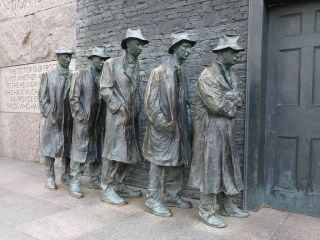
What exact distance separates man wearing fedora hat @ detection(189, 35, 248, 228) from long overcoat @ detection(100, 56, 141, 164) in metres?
1.01

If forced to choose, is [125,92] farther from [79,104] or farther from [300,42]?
[300,42]

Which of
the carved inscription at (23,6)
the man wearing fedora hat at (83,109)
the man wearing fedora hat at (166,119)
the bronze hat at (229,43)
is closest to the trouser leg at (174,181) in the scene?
the man wearing fedora hat at (166,119)

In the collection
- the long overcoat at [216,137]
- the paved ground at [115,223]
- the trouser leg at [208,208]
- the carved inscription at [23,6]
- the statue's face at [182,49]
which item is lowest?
the paved ground at [115,223]

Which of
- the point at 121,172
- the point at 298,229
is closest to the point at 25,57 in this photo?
the point at 121,172

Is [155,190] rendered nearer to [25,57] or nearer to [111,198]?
[111,198]

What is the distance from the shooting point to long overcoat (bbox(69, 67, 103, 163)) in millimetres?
5047

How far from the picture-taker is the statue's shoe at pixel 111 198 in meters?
4.67

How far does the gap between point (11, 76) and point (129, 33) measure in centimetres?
516

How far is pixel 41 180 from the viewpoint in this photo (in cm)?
611

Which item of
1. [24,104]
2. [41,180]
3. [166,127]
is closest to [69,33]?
[24,104]

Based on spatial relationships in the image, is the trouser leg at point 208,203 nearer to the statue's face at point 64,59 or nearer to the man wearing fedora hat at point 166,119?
the man wearing fedora hat at point 166,119

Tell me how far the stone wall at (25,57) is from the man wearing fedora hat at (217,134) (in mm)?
3912

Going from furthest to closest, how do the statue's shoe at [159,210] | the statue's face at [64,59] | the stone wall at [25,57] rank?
the stone wall at [25,57] → the statue's face at [64,59] → the statue's shoe at [159,210]

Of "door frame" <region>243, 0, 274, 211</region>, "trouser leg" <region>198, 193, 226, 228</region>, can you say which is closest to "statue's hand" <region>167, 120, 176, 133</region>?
"trouser leg" <region>198, 193, 226, 228</region>
